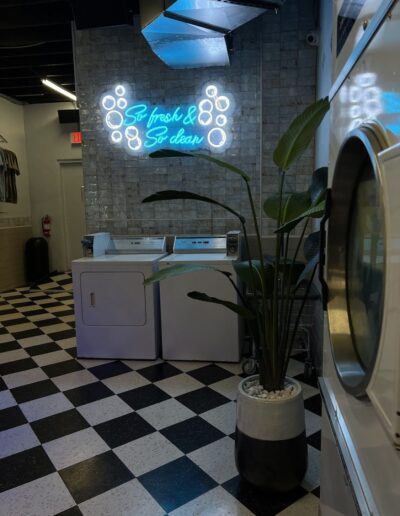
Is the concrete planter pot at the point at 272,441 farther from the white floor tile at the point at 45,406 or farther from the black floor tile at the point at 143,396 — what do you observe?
the white floor tile at the point at 45,406

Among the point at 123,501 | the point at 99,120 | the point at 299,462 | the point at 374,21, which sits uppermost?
the point at 99,120

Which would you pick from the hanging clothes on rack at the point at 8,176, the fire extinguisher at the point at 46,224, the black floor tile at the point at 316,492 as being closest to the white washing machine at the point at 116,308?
the black floor tile at the point at 316,492

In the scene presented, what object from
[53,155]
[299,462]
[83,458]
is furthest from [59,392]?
[53,155]

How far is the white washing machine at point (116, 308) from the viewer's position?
302 centimetres

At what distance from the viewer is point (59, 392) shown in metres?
2.59

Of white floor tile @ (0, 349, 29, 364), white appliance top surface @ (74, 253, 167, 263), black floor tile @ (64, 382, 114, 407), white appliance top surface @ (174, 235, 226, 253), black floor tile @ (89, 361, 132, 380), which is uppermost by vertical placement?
white appliance top surface @ (174, 235, 226, 253)

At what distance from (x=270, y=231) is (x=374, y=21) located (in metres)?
2.80

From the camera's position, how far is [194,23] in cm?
254

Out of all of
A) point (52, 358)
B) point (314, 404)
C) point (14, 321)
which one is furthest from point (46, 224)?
point (314, 404)

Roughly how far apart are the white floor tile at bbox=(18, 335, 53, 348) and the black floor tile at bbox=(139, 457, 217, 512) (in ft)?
7.12

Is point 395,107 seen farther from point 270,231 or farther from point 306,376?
point 270,231

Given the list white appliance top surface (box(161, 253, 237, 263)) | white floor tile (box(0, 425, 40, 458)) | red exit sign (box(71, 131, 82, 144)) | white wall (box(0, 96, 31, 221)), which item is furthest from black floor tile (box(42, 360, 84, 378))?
red exit sign (box(71, 131, 82, 144))

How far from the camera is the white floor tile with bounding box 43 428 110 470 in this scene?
189cm

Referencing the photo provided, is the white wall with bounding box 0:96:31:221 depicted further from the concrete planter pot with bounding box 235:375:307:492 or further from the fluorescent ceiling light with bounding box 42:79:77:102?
the concrete planter pot with bounding box 235:375:307:492
